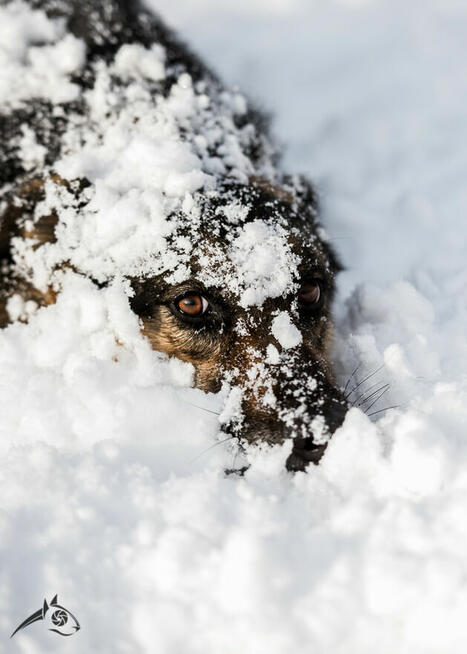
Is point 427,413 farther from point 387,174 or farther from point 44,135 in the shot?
point 44,135

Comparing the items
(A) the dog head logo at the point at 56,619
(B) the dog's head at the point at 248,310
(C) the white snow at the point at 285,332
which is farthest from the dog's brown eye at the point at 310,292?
(A) the dog head logo at the point at 56,619

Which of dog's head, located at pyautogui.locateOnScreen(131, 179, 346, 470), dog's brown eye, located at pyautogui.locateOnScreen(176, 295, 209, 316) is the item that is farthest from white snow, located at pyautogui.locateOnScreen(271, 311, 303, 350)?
dog's brown eye, located at pyautogui.locateOnScreen(176, 295, 209, 316)

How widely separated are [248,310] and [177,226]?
623 mm

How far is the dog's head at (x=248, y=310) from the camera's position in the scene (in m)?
2.68

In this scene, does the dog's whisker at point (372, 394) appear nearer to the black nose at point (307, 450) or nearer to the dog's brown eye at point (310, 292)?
the black nose at point (307, 450)

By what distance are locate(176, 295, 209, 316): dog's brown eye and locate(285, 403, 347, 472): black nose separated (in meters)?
0.96

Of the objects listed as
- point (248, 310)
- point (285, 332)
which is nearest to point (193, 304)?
point (248, 310)

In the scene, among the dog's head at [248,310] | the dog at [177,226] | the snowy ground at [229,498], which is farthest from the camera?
the dog at [177,226]

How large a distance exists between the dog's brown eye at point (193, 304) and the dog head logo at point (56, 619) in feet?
5.24

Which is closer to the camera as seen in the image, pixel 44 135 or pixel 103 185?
pixel 103 185

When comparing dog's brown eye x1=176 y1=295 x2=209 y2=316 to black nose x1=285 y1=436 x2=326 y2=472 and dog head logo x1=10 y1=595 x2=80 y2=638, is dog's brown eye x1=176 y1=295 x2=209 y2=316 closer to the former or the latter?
black nose x1=285 y1=436 x2=326 y2=472

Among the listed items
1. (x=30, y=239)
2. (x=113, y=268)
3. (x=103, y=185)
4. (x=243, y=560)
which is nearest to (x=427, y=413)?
(x=243, y=560)

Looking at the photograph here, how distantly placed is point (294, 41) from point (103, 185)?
14.3ft

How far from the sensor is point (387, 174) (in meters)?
4.87
